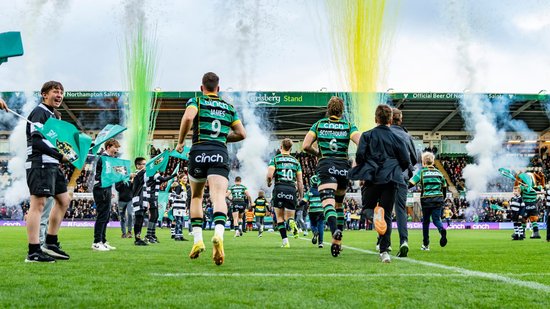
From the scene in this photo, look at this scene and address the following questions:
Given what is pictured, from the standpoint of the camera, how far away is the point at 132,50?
133 feet

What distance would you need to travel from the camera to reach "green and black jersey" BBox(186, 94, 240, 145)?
658 cm

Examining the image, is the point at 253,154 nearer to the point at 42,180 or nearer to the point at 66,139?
the point at 66,139

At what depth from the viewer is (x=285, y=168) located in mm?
11914

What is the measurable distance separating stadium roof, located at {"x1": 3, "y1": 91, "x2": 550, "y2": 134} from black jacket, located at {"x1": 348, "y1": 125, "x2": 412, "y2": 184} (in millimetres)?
34159

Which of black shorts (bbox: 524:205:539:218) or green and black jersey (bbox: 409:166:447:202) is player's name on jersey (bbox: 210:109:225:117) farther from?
black shorts (bbox: 524:205:539:218)

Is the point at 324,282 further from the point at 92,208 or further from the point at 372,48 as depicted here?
the point at 92,208

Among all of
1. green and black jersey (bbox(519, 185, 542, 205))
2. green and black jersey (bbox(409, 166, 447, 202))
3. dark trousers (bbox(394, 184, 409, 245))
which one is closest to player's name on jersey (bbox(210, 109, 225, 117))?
dark trousers (bbox(394, 184, 409, 245))

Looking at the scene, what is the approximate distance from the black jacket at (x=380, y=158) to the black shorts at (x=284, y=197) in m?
4.72

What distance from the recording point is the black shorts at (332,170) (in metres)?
8.20

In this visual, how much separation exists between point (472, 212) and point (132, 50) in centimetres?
2571

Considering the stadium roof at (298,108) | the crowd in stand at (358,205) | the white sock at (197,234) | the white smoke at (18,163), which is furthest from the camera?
the stadium roof at (298,108)

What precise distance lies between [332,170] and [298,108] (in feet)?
128

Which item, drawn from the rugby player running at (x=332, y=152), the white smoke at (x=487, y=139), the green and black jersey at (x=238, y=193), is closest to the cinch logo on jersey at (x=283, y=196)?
the rugby player running at (x=332, y=152)

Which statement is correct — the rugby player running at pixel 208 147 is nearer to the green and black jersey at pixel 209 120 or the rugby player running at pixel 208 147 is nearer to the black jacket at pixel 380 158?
the green and black jersey at pixel 209 120
